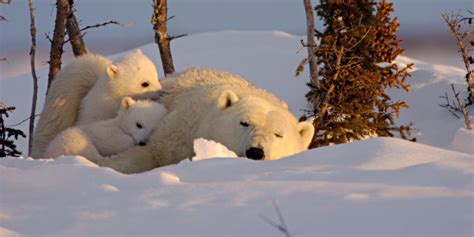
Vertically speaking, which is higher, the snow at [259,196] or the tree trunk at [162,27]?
the tree trunk at [162,27]

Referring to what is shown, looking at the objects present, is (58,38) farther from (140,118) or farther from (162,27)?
(140,118)

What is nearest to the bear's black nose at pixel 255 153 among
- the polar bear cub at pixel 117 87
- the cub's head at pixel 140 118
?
the cub's head at pixel 140 118

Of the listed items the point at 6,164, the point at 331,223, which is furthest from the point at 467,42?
the point at 331,223

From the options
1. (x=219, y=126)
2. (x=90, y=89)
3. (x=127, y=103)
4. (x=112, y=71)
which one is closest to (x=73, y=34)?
(x=90, y=89)

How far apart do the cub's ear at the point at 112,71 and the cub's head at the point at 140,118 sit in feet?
1.52

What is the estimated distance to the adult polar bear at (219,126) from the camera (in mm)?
5828

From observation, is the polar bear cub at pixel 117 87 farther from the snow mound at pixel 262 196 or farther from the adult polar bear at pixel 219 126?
the snow mound at pixel 262 196

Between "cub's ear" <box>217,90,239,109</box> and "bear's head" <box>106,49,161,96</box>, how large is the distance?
1219 mm

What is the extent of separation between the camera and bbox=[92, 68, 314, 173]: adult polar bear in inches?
229

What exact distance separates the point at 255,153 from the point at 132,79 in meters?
2.00

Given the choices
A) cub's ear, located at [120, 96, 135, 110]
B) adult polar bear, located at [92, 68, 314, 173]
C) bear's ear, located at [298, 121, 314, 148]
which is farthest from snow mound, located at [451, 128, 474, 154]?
cub's ear, located at [120, 96, 135, 110]

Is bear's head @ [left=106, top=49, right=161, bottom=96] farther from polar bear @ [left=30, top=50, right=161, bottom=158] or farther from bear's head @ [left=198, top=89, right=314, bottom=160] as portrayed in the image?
bear's head @ [left=198, top=89, right=314, bottom=160]

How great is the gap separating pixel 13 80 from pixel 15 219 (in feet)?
Answer: 104

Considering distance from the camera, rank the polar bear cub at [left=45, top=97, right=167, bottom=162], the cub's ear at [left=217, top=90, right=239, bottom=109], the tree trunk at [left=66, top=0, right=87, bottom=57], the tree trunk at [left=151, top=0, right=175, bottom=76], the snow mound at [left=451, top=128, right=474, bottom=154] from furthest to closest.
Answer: the tree trunk at [left=66, top=0, right=87, bottom=57], the tree trunk at [left=151, top=0, right=175, bottom=76], the snow mound at [left=451, top=128, right=474, bottom=154], the polar bear cub at [left=45, top=97, right=167, bottom=162], the cub's ear at [left=217, top=90, right=239, bottom=109]
